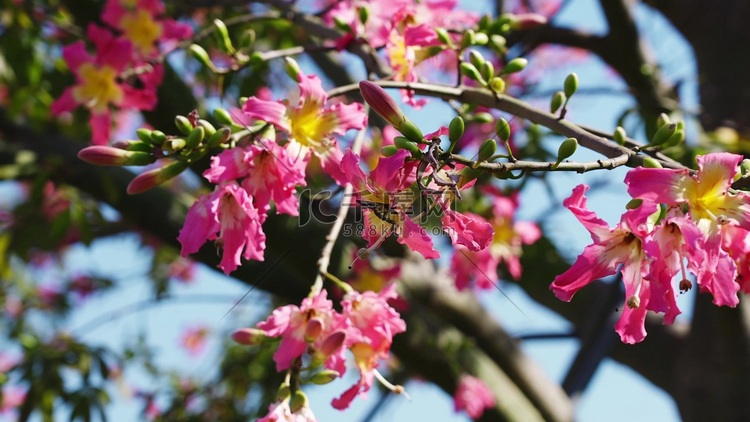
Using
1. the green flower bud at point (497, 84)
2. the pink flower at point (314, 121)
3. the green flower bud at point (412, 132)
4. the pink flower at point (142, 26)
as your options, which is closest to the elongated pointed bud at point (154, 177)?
the pink flower at point (314, 121)

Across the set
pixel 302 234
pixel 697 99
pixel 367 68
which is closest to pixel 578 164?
pixel 367 68

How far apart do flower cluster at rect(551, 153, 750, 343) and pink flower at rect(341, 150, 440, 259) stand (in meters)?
0.20

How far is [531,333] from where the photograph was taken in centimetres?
278

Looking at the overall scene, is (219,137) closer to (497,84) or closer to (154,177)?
(154,177)

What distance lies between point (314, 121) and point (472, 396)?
1330mm

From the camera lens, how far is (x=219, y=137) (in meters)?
1.03

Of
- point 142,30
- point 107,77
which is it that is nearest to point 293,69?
point 107,77

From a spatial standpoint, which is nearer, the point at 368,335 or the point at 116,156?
the point at 116,156

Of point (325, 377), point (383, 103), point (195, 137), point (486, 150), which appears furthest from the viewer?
point (325, 377)

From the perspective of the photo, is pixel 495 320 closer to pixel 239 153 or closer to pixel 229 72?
pixel 229 72

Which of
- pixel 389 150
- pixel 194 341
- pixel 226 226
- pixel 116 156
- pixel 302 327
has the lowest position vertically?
pixel 194 341

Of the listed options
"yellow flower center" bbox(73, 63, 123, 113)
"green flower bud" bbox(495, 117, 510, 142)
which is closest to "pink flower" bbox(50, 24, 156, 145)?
"yellow flower center" bbox(73, 63, 123, 113)

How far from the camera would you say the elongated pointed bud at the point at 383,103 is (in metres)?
0.91

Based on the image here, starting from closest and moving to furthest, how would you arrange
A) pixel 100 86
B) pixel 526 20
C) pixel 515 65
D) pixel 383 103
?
pixel 383 103 < pixel 515 65 < pixel 526 20 < pixel 100 86
